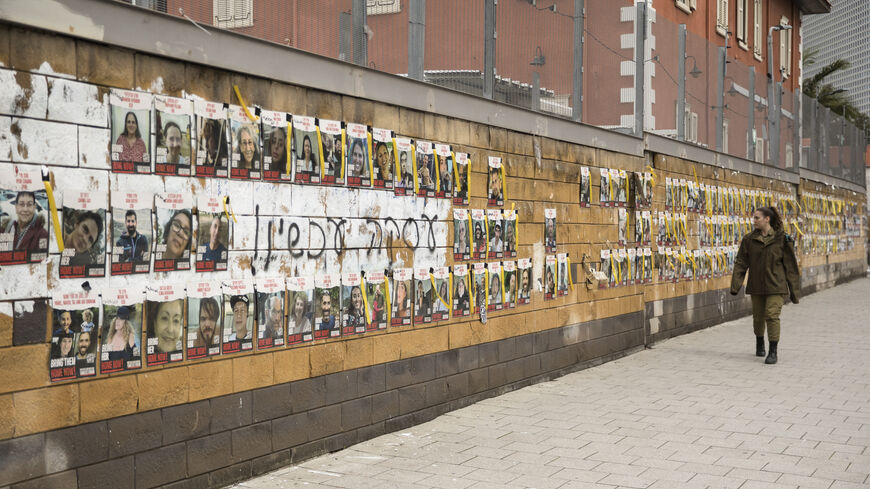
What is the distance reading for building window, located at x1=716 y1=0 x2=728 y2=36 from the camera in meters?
24.9

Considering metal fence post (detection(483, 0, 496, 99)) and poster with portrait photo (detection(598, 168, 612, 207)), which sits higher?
metal fence post (detection(483, 0, 496, 99))

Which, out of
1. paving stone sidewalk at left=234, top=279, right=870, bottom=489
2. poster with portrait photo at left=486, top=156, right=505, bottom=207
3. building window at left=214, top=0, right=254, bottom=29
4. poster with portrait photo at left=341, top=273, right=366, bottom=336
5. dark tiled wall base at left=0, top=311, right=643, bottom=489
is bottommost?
paving stone sidewalk at left=234, top=279, right=870, bottom=489

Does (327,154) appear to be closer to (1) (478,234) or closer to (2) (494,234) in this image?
(1) (478,234)

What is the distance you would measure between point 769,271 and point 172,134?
8229 millimetres

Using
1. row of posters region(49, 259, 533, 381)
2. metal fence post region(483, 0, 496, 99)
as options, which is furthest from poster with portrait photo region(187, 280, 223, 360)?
metal fence post region(483, 0, 496, 99)

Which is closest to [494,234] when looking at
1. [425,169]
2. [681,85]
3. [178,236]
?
[425,169]

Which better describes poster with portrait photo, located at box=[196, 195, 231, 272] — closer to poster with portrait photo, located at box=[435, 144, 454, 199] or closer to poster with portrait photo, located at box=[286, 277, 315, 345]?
poster with portrait photo, located at box=[286, 277, 315, 345]

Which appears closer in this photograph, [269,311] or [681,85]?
[269,311]

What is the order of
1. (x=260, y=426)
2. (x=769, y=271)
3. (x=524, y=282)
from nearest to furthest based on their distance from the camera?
(x=260, y=426) → (x=524, y=282) → (x=769, y=271)

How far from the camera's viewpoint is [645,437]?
722 cm

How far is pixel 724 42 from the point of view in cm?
2522

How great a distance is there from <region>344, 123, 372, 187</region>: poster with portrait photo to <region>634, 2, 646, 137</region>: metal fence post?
635cm

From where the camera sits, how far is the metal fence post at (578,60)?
35.6ft

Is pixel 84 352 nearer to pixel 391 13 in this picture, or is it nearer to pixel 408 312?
pixel 408 312
